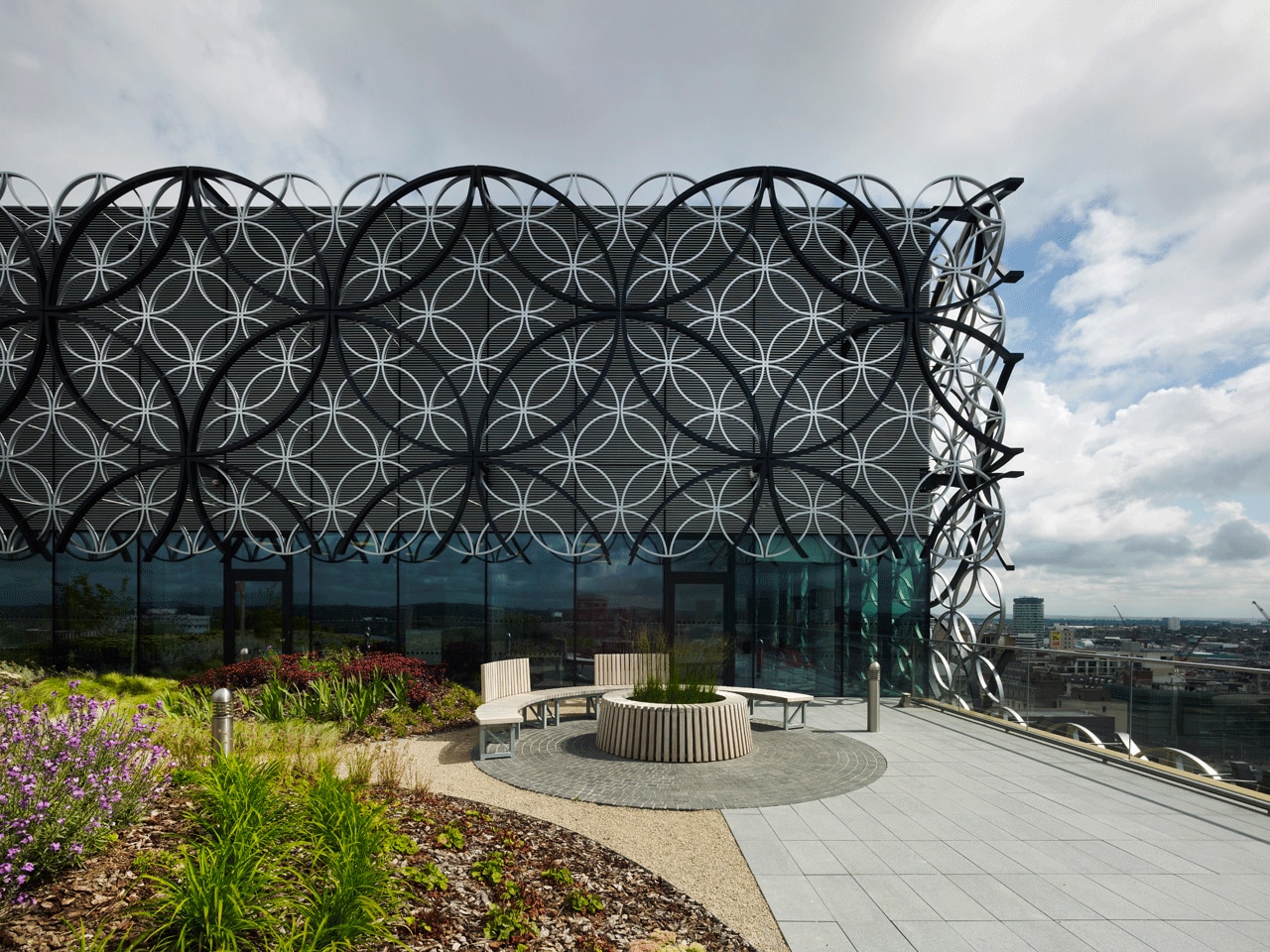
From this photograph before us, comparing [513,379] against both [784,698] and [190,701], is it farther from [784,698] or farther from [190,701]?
[784,698]

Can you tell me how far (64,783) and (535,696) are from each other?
6572 millimetres

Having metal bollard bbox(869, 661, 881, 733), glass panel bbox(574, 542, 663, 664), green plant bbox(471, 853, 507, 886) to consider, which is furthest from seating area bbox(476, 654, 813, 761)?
green plant bbox(471, 853, 507, 886)

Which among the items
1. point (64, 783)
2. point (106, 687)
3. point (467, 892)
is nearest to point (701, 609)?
point (106, 687)

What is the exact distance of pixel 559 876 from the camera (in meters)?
4.55

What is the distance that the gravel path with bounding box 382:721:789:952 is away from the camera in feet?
15.2

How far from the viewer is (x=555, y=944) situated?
3846mm

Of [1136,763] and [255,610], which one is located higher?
[255,610]

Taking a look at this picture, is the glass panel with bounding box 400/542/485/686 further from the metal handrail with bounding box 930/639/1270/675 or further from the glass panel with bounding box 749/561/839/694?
the metal handrail with bounding box 930/639/1270/675

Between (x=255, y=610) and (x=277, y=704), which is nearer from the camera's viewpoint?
(x=277, y=704)

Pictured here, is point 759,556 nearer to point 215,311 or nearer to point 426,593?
point 426,593

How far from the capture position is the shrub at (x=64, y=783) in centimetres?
351

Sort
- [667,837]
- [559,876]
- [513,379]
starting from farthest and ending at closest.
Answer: [513,379]
[667,837]
[559,876]

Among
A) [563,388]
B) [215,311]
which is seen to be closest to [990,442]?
[563,388]

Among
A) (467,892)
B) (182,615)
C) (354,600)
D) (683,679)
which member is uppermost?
(354,600)
